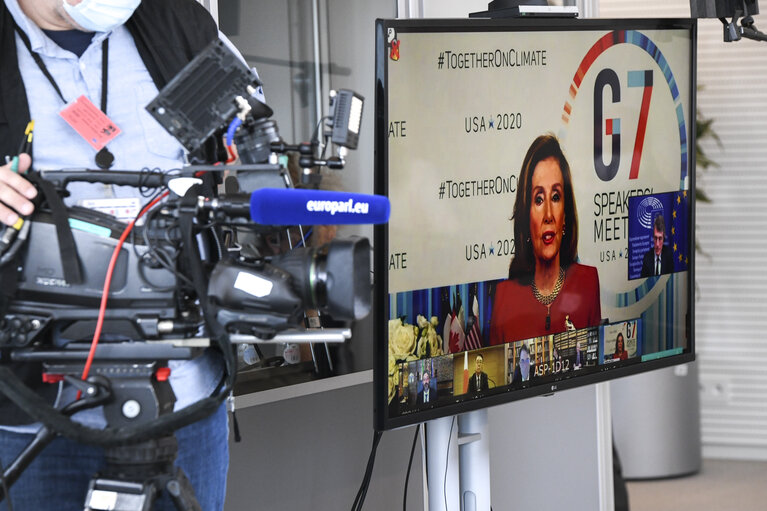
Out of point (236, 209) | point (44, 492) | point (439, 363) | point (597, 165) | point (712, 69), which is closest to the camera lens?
point (236, 209)

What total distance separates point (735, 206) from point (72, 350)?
322 cm

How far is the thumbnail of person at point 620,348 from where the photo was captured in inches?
86.1

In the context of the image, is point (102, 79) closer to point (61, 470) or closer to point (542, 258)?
point (61, 470)

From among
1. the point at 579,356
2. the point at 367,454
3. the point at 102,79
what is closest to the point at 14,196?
the point at 102,79

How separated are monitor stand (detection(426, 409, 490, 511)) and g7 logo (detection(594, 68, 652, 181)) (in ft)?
2.00

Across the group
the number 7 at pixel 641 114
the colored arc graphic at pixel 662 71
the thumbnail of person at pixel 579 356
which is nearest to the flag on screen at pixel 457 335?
the thumbnail of person at pixel 579 356

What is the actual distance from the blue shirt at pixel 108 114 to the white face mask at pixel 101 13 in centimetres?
5

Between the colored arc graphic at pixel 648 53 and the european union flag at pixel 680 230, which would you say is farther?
the european union flag at pixel 680 230

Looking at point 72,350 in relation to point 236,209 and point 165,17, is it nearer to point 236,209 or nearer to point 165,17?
point 236,209

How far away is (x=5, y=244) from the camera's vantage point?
1.10 m

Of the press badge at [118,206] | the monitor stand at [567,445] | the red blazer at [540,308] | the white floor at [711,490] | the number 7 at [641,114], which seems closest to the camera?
the press badge at [118,206]

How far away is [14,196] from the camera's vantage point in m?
1.11

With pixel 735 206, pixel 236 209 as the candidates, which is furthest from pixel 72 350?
pixel 735 206

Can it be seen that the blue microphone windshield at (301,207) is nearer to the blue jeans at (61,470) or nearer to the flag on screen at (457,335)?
the blue jeans at (61,470)
